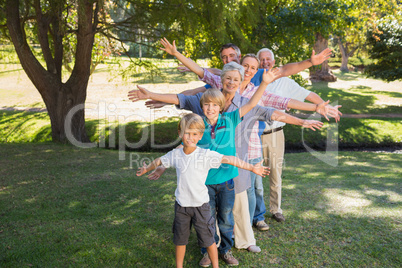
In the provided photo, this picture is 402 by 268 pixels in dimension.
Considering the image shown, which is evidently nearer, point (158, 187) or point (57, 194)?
point (57, 194)

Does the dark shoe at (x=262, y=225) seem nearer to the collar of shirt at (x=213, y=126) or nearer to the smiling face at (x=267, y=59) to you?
the collar of shirt at (x=213, y=126)

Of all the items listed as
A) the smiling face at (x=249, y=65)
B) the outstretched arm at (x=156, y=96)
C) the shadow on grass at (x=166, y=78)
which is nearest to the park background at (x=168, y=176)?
the shadow on grass at (x=166, y=78)

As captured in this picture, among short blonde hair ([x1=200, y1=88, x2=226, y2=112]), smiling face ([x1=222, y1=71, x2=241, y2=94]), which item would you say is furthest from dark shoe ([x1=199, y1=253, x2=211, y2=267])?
smiling face ([x1=222, y1=71, x2=241, y2=94])

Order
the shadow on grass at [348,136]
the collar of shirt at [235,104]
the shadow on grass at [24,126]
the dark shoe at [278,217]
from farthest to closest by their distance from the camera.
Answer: the shadow on grass at [348,136], the shadow on grass at [24,126], the dark shoe at [278,217], the collar of shirt at [235,104]

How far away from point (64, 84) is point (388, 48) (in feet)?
45.8

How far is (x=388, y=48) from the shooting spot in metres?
15.8

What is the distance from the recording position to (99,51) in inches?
456

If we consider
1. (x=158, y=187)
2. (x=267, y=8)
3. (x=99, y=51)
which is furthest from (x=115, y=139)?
(x=267, y=8)

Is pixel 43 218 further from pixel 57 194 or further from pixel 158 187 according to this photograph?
pixel 158 187

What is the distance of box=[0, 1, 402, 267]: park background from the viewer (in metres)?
3.64

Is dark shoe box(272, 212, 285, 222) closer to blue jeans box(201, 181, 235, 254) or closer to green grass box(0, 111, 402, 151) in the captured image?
blue jeans box(201, 181, 235, 254)

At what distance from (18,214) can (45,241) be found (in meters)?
1.04

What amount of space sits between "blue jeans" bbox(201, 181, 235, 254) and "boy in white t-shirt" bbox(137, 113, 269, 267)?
19cm

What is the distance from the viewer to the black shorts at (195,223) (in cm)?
291
